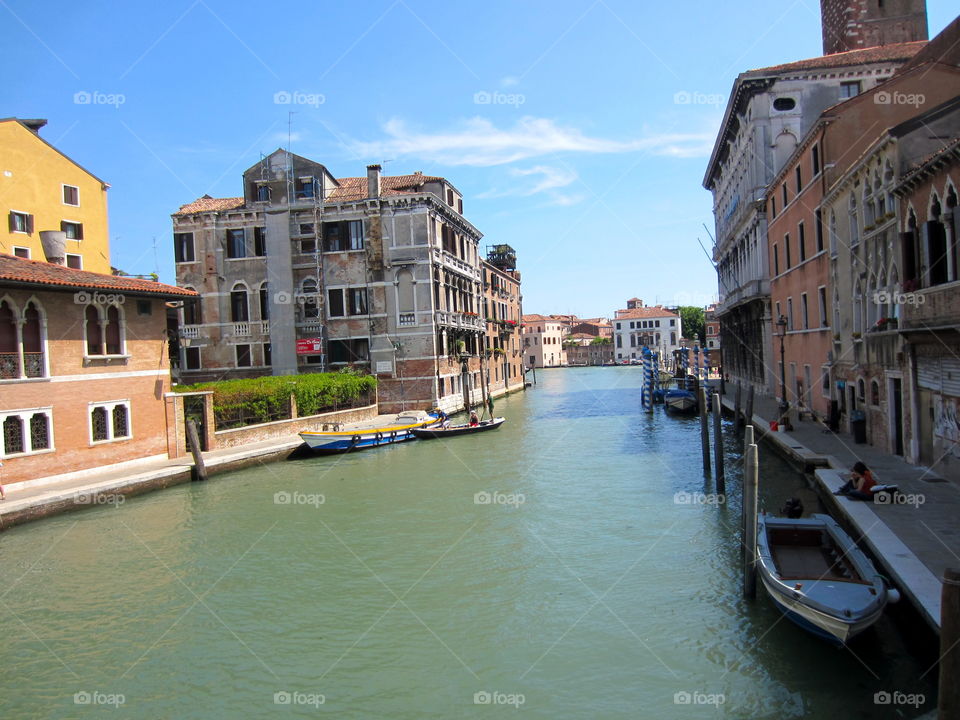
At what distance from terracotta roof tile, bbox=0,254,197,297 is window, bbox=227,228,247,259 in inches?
479

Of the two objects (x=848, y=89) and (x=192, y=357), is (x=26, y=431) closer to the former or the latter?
(x=192, y=357)

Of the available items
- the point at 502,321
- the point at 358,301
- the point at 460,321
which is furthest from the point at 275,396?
the point at 502,321

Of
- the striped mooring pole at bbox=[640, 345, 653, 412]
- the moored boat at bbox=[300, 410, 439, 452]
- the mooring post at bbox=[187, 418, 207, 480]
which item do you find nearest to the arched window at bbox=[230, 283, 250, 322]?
the moored boat at bbox=[300, 410, 439, 452]

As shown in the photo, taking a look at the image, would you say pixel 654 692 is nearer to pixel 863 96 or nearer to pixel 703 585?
pixel 703 585

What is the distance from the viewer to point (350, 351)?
30062 millimetres

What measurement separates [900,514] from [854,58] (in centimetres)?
2377

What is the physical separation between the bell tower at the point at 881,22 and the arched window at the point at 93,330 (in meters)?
32.8

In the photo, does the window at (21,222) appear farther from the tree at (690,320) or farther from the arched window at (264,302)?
the tree at (690,320)

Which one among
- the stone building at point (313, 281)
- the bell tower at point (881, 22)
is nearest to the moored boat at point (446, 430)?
the stone building at point (313, 281)

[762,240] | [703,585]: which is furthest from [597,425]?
[703,585]

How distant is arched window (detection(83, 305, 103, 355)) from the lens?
16.2 meters

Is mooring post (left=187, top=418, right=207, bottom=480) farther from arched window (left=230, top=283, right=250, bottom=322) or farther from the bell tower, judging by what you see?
the bell tower

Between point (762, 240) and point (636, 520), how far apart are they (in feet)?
58.8

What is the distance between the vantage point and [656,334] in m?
100
